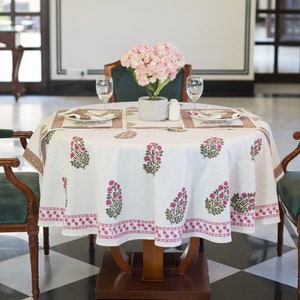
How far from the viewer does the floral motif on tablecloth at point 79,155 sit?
96.0 inches

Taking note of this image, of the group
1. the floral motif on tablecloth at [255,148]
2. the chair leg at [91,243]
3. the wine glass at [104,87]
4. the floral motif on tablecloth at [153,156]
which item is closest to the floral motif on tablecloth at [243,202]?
the floral motif on tablecloth at [255,148]

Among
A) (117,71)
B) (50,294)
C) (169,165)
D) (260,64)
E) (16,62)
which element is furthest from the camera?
(260,64)

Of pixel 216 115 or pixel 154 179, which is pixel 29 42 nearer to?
pixel 216 115

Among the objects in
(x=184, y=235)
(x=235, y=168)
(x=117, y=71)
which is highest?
(x=117, y=71)

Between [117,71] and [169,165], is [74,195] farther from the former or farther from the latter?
[117,71]

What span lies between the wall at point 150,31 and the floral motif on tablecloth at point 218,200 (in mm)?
4659

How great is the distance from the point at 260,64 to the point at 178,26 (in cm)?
130

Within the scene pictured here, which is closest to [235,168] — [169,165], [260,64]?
[169,165]

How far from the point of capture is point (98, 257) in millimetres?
3086

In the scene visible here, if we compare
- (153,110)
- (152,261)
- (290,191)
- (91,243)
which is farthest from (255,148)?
(91,243)

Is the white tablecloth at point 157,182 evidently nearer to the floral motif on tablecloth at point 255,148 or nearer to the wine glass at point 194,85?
the floral motif on tablecloth at point 255,148

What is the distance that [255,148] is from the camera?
8.28 feet

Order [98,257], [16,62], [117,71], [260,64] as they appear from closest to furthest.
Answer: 1. [98,257]
2. [117,71]
3. [16,62]
4. [260,64]

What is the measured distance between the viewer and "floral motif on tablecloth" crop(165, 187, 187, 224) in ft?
7.80
